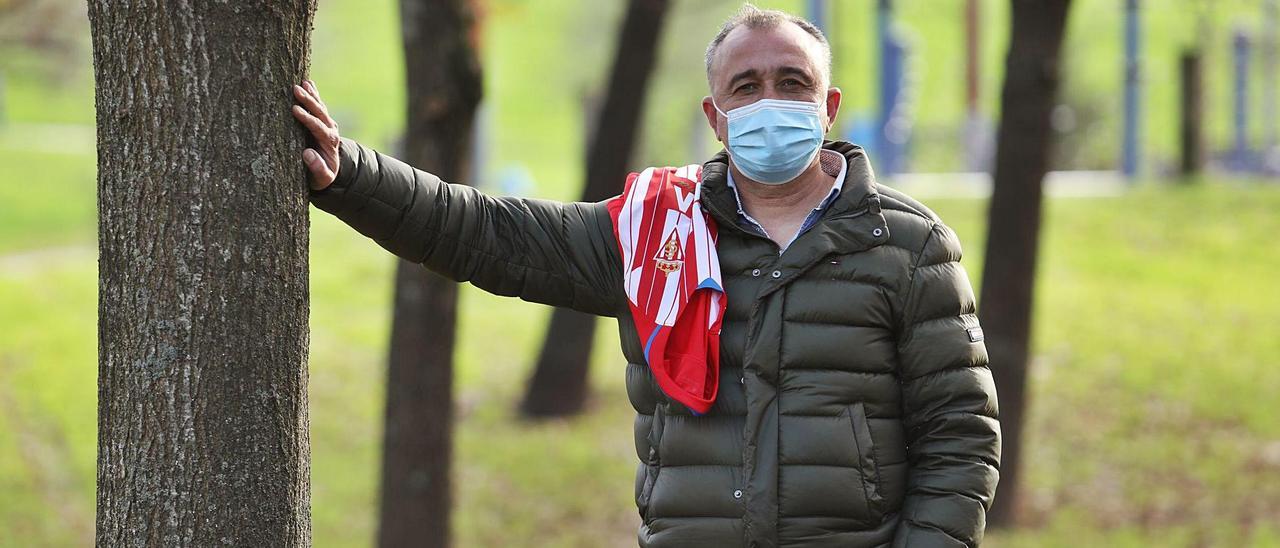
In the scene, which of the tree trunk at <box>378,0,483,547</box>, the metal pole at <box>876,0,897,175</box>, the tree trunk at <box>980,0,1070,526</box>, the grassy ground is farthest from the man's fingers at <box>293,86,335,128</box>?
the metal pole at <box>876,0,897,175</box>

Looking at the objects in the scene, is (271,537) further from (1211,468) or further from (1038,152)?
(1211,468)

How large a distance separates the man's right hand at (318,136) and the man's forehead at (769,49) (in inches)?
33.2

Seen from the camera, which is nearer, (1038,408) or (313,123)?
(313,123)

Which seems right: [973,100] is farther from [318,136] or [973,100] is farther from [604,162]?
[318,136]

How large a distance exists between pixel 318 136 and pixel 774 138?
928 millimetres

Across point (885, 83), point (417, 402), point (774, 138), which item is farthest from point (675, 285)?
point (885, 83)

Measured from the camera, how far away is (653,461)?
2.94 m

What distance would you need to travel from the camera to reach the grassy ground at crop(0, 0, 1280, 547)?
8.27m

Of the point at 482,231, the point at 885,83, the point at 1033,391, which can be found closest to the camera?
the point at 482,231

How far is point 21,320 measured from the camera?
1391cm

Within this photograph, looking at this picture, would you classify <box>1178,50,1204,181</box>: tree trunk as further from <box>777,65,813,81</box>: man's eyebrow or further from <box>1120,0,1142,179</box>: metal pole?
<box>777,65,813,81</box>: man's eyebrow

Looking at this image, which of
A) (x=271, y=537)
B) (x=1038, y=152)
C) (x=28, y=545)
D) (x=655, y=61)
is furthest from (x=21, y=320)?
(x=271, y=537)

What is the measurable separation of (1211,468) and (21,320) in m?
11.1

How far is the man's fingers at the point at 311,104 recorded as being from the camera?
109 inches
